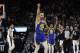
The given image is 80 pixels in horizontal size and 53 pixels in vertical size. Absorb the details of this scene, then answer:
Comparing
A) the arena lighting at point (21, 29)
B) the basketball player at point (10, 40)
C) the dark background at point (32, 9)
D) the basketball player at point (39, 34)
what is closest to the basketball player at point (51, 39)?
the basketball player at point (39, 34)

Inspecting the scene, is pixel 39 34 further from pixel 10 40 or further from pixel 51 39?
pixel 10 40

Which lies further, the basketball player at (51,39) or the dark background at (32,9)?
the dark background at (32,9)

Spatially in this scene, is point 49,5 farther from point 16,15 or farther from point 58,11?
point 16,15

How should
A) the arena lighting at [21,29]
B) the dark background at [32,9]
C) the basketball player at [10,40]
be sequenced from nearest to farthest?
the basketball player at [10,40], the arena lighting at [21,29], the dark background at [32,9]

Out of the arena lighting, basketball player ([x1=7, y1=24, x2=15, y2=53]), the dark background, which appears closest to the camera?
basketball player ([x1=7, y1=24, x2=15, y2=53])

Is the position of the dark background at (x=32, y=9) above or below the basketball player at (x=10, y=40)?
above

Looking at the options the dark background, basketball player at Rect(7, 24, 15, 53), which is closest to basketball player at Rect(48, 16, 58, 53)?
the dark background

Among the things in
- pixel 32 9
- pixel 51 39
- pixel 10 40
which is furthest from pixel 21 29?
pixel 51 39

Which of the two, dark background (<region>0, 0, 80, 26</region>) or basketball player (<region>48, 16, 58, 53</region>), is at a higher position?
dark background (<region>0, 0, 80, 26</region>)

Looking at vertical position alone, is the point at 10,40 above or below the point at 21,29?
below

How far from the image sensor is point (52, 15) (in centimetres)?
604

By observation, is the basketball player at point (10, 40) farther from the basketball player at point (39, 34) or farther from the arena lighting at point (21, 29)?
the basketball player at point (39, 34)

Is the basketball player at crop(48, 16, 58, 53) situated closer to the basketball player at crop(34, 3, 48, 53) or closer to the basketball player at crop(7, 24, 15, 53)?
the basketball player at crop(34, 3, 48, 53)

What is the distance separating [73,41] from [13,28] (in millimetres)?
1221
